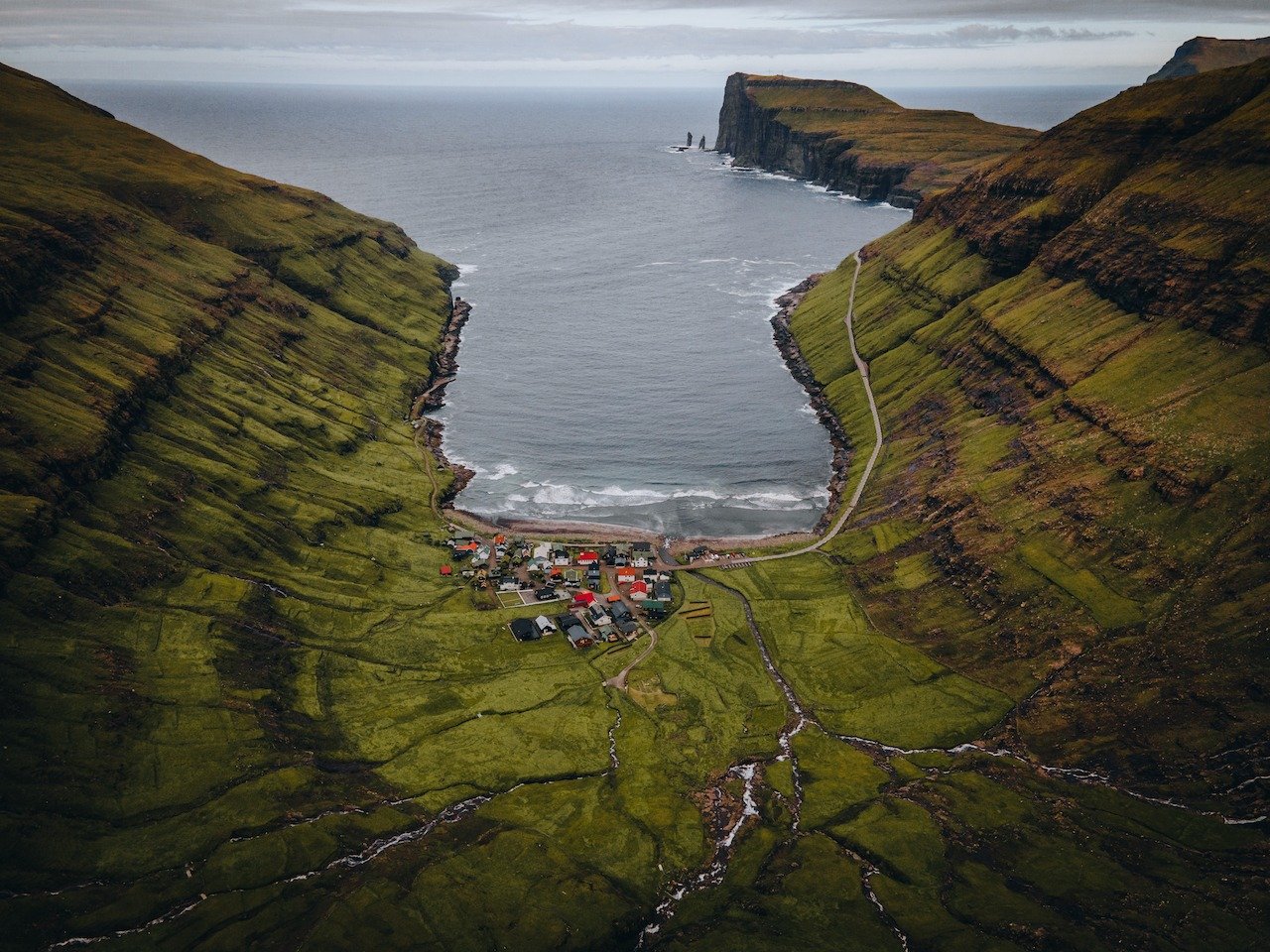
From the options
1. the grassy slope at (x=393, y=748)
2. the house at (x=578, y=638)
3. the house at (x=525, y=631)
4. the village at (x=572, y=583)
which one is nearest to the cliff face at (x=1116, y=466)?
the grassy slope at (x=393, y=748)

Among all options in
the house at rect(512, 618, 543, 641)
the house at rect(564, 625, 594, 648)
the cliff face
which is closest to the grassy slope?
the house at rect(512, 618, 543, 641)

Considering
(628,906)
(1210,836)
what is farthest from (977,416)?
(628,906)

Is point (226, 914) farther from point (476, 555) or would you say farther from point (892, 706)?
point (892, 706)

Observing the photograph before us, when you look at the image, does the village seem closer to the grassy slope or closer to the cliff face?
the grassy slope

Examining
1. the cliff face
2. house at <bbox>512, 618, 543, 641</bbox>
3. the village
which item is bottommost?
house at <bbox>512, 618, 543, 641</bbox>

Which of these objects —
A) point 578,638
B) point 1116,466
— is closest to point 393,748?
point 578,638

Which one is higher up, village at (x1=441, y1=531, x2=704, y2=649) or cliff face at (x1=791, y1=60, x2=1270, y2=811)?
cliff face at (x1=791, y1=60, x2=1270, y2=811)

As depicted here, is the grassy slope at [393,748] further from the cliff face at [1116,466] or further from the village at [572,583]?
the cliff face at [1116,466]
